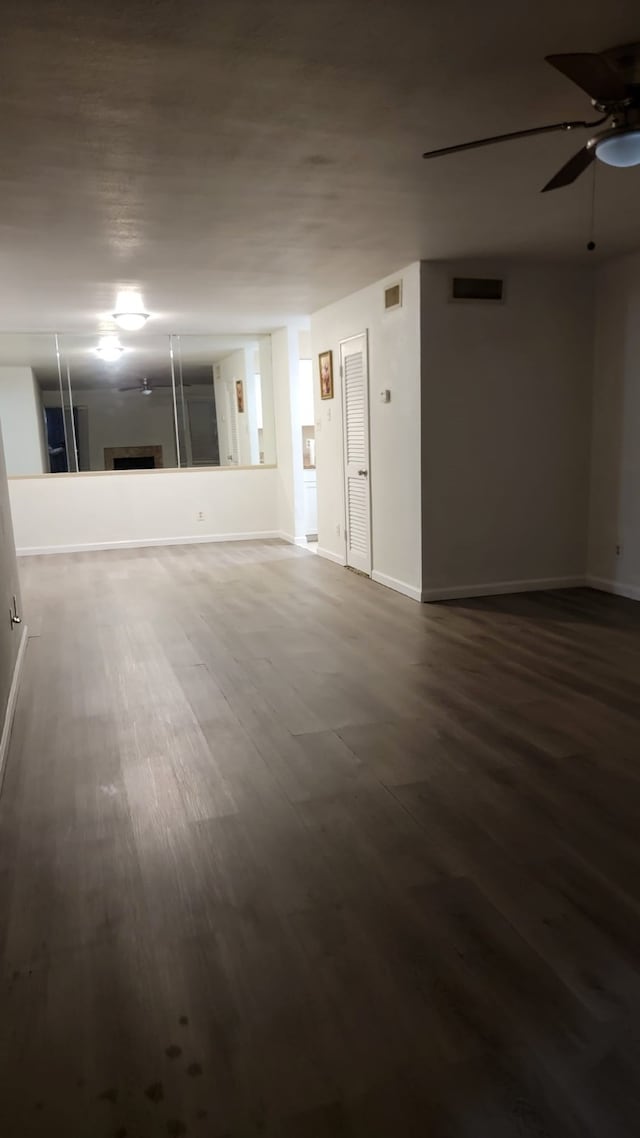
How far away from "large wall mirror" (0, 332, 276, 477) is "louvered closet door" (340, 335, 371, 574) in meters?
2.59

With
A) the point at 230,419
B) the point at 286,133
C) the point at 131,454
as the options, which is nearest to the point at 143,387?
the point at 131,454

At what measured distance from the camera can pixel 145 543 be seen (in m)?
9.02

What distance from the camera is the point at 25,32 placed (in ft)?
6.89

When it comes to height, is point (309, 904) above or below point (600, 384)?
below

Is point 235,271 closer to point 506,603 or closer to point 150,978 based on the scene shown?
point 506,603

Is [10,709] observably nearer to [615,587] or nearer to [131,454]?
[615,587]

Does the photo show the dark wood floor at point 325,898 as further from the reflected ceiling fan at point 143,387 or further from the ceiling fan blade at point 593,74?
the reflected ceiling fan at point 143,387

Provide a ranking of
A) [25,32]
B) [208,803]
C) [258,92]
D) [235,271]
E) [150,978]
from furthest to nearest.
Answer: [235,271] → [208,803] → [258,92] → [25,32] → [150,978]

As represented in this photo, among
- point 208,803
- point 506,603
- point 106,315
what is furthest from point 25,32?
point 106,315

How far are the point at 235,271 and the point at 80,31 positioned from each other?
3250mm

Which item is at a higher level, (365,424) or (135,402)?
(135,402)

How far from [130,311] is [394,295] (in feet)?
8.53

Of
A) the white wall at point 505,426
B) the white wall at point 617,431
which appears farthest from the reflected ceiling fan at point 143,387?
the white wall at point 617,431

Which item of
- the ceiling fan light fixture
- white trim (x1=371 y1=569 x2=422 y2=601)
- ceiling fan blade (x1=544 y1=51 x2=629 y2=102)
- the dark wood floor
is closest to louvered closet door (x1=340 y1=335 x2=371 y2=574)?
white trim (x1=371 y1=569 x2=422 y2=601)
